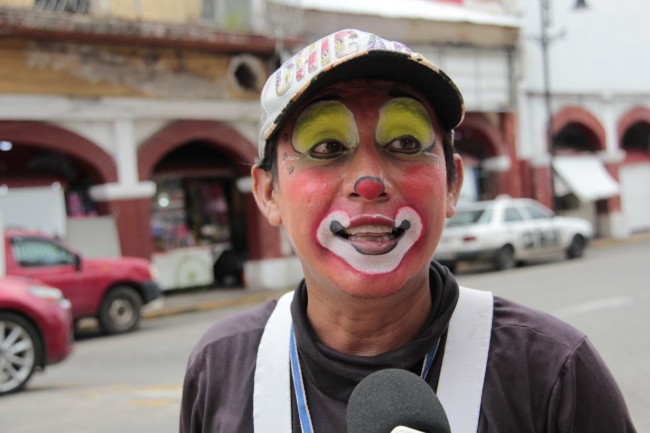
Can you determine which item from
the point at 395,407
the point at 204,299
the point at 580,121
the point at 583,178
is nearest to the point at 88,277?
the point at 204,299

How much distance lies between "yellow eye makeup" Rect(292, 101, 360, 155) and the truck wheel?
35.9 ft

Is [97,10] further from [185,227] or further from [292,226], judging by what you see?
[292,226]

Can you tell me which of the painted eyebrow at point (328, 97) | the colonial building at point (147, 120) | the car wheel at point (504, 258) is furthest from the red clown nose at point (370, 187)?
the car wheel at point (504, 258)

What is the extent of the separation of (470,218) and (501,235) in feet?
2.52

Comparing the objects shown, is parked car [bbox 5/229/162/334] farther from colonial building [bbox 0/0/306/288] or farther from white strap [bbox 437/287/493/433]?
white strap [bbox 437/287/493/433]

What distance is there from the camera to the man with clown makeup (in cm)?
164

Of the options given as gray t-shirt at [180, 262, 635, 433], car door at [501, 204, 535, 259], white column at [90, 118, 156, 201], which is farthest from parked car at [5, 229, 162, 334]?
gray t-shirt at [180, 262, 635, 433]

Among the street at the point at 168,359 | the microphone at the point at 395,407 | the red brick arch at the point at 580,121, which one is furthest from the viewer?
the red brick arch at the point at 580,121

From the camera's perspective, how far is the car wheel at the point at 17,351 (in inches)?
304

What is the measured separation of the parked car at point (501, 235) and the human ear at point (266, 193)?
13.7m

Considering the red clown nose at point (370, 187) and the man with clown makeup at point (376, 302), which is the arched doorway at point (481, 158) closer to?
the man with clown makeup at point (376, 302)

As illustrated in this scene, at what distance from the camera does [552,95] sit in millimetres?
23719

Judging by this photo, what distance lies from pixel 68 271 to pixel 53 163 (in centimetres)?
503

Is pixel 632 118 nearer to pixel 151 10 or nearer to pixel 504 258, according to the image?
pixel 504 258
